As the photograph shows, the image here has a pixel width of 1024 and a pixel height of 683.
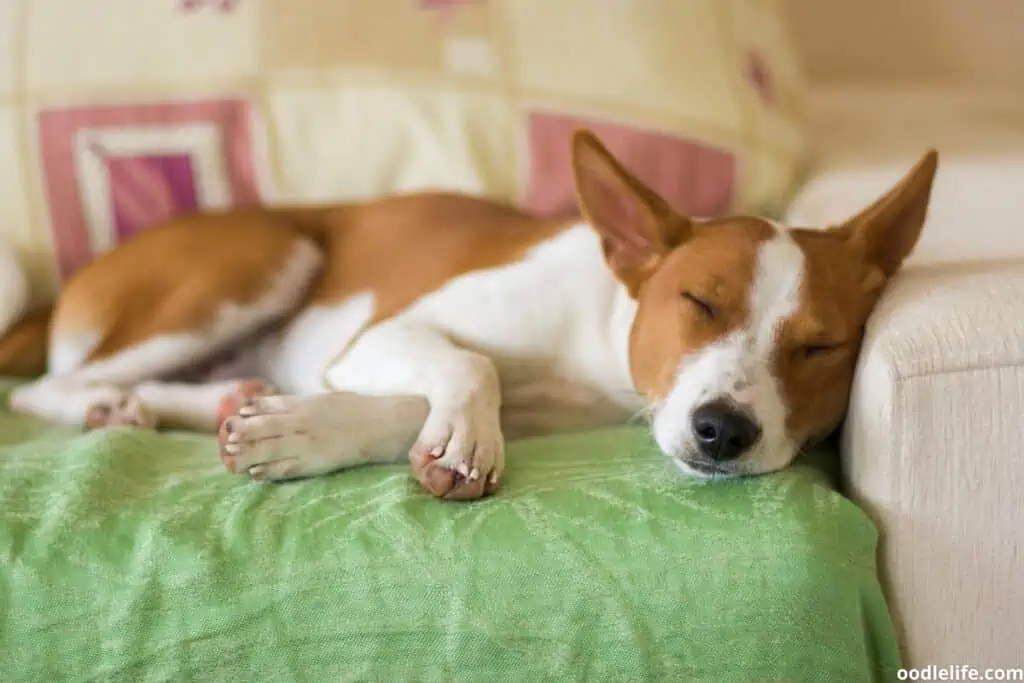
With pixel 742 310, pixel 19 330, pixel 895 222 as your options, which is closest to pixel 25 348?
pixel 19 330

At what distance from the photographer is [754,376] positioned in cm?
117

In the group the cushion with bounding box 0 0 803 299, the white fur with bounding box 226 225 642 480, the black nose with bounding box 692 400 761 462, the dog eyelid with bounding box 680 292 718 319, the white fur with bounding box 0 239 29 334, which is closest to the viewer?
the black nose with bounding box 692 400 761 462

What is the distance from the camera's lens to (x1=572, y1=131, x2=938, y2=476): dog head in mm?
1152

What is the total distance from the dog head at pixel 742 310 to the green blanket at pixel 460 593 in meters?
0.10

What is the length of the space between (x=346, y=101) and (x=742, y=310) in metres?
0.91

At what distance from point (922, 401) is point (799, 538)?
0.20 meters

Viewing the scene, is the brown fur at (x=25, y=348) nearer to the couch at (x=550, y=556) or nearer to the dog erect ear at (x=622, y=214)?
the couch at (x=550, y=556)

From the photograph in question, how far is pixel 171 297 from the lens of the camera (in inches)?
64.9

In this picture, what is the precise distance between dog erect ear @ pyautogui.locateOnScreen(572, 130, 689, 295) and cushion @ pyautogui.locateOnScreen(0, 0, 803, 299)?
0.40 metres

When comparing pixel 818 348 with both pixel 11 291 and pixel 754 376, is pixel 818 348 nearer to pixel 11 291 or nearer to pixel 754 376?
pixel 754 376

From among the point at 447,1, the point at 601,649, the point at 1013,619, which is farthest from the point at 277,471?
the point at 447,1

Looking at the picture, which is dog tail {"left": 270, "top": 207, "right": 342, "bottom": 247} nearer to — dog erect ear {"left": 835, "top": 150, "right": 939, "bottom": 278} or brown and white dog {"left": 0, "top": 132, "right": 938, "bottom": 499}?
brown and white dog {"left": 0, "top": 132, "right": 938, "bottom": 499}

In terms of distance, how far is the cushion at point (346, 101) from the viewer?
5.78 feet

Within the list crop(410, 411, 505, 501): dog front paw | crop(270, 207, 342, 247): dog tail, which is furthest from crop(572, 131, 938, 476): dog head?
crop(270, 207, 342, 247): dog tail
